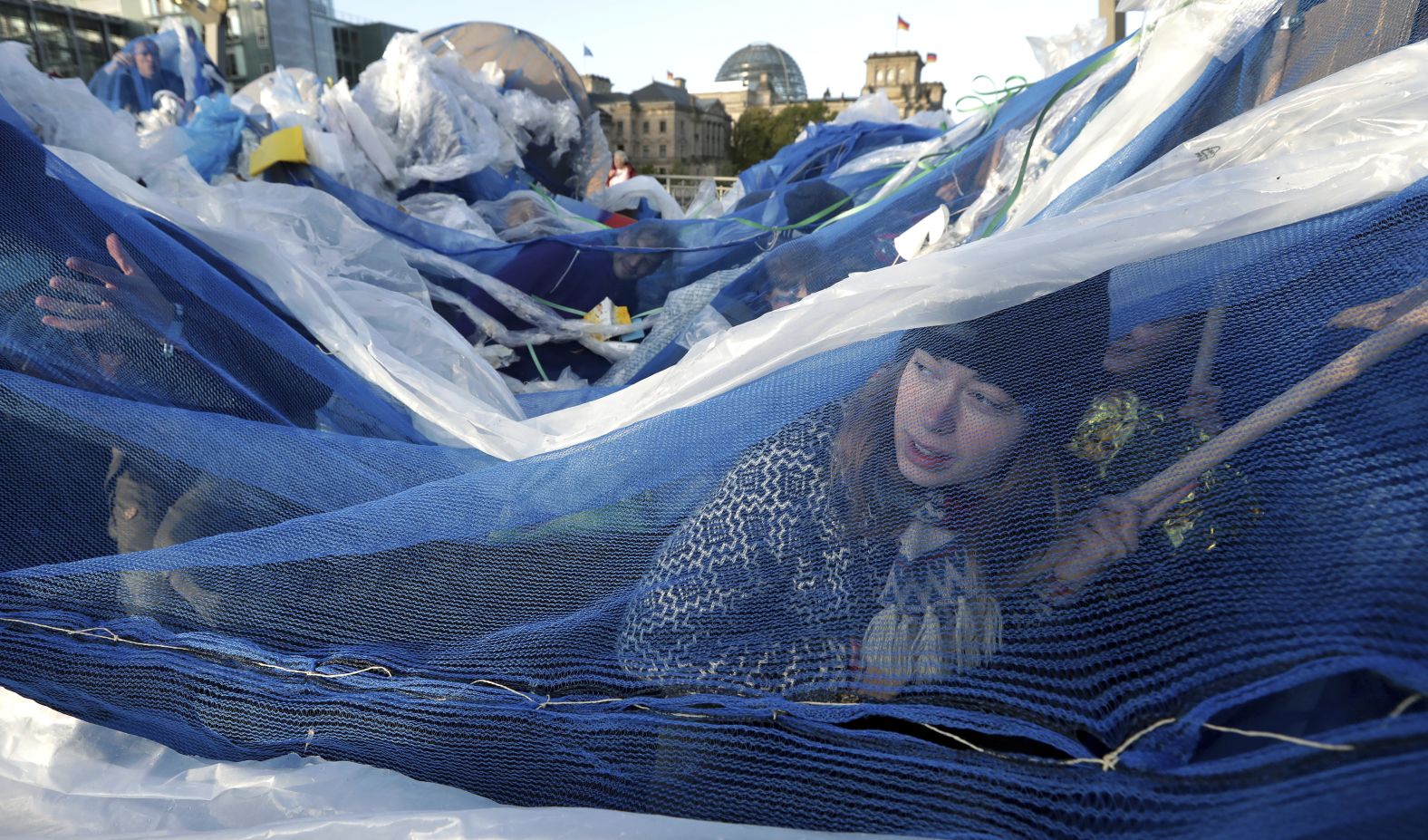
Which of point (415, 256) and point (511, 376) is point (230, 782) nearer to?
point (511, 376)

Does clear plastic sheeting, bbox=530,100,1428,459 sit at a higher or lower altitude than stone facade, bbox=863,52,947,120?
lower

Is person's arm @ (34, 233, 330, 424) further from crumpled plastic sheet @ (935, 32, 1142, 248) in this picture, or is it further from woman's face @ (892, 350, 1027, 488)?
crumpled plastic sheet @ (935, 32, 1142, 248)

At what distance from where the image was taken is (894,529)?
0.93m

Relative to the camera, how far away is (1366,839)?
1.79 feet

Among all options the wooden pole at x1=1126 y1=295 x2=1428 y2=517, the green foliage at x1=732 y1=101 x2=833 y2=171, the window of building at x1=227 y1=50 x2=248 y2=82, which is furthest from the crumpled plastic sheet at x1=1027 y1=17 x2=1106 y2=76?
the green foliage at x1=732 y1=101 x2=833 y2=171

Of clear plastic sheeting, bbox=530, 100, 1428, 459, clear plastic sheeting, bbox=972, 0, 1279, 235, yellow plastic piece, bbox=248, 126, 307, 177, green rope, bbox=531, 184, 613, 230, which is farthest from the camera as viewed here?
green rope, bbox=531, 184, 613, 230

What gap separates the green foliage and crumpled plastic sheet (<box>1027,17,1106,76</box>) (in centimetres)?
3208

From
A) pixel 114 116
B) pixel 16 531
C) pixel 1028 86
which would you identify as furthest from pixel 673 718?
pixel 1028 86

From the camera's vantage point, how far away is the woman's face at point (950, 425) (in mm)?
927

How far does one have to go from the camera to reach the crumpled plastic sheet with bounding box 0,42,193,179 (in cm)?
219

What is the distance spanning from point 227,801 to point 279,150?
3640 mm

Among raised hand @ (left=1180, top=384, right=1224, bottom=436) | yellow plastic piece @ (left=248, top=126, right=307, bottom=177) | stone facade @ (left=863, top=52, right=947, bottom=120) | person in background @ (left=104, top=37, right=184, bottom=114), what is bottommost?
raised hand @ (left=1180, top=384, right=1224, bottom=436)

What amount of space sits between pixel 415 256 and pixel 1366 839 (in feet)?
11.0

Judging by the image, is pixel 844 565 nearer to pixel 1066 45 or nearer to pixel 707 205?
pixel 1066 45
